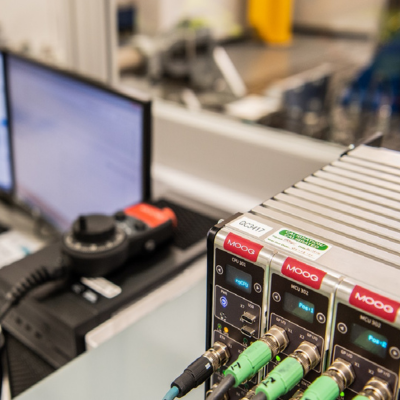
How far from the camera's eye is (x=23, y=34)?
4.72 ft

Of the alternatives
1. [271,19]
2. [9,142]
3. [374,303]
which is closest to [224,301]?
[374,303]

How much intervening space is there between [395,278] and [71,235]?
517 millimetres

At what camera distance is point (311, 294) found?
0.38m

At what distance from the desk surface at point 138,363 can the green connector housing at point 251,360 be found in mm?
158

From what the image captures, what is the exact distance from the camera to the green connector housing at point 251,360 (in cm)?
40

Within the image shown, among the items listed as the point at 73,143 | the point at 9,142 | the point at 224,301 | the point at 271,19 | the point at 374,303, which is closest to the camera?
the point at 374,303

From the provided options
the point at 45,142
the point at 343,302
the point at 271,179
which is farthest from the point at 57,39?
the point at 343,302

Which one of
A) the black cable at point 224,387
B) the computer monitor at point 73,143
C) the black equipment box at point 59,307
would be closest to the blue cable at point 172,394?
the black cable at point 224,387

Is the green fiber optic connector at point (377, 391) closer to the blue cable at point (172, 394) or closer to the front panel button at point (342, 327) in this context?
the front panel button at point (342, 327)

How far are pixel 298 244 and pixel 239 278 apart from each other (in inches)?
2.3

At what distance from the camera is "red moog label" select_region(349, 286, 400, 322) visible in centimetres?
33

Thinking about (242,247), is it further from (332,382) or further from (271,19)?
(271,19)

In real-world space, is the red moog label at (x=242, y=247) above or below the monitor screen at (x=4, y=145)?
above

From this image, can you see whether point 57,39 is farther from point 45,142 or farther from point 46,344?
point 46,344
